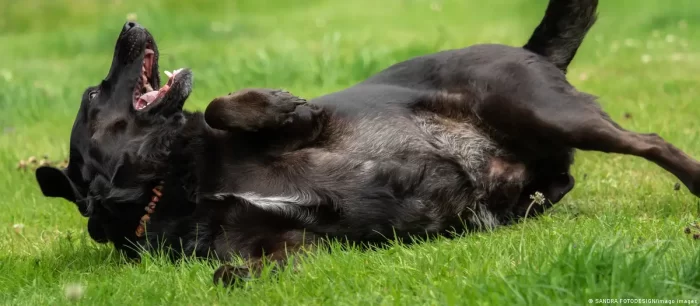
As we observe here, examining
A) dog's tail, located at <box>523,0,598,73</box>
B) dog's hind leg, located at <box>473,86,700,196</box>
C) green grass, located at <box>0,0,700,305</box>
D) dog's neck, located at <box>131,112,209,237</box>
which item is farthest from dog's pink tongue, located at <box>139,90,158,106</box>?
dog's tail, located at <box>523,0,598,73</box>

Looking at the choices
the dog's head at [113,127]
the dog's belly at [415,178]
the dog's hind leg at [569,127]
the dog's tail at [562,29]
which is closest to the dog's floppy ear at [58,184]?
the dog's head at [113,127]

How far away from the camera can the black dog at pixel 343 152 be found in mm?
3758

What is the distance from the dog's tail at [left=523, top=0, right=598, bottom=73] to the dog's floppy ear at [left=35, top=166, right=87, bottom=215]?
246 centimetres

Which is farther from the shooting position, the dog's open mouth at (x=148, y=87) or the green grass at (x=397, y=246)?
the dog's open mouth at (x=148, y=87)

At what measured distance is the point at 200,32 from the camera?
14242mm

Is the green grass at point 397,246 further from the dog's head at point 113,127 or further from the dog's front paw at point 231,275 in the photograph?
the dog's head at point 113,127

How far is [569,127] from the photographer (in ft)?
12.9

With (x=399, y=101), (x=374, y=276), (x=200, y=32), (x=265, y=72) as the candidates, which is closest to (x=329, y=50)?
(x=265, y=72)

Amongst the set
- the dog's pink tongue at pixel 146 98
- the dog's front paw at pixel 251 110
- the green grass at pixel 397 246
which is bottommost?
the green grass at pixel 397 246

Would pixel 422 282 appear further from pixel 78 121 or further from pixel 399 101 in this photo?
pixel 78 121

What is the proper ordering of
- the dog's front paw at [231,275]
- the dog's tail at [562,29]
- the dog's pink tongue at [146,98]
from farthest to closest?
the dog's tail at [562,29] < the dog's pink tongue at [146,98] < the dog's front paw at [231,275]

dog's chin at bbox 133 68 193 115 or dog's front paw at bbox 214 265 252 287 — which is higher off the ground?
dog's chin at bbox 133 68 193 115

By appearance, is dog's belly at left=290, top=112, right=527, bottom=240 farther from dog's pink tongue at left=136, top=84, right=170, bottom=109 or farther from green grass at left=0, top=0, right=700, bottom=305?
dog's pink tongue at left=136, top=84, right=170, bottom=109

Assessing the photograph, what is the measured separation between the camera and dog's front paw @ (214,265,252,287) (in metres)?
3.15
